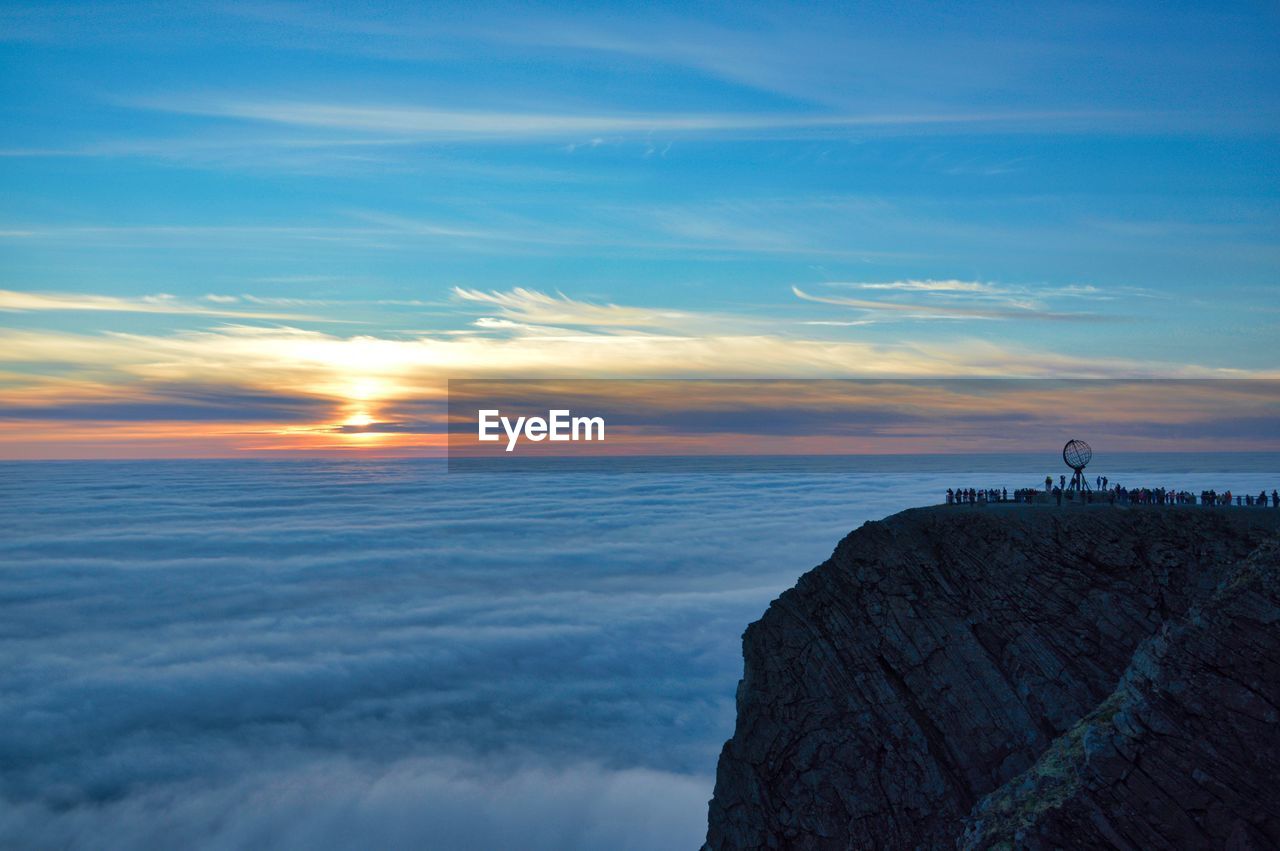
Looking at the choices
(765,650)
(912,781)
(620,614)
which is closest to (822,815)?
(912,781)

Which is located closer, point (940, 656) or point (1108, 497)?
point (940, 656)

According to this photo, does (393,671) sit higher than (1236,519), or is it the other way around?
(1236,519)

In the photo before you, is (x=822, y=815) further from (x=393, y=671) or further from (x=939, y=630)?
(x=393, y=671)

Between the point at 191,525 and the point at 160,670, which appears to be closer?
the point at 160,670

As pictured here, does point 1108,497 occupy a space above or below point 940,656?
above

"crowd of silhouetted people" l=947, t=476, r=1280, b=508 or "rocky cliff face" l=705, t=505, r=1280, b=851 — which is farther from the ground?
"crowd of silhouetted people" l=947, t=476, r=1280, b=508

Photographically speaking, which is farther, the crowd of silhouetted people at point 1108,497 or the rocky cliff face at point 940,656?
the crowd of silhouetted people at point 1108,497

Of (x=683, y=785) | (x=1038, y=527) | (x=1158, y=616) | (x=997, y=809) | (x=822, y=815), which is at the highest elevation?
(x=1038, y=527)

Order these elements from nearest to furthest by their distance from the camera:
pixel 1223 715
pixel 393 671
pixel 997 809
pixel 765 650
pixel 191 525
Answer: pixel 1223 715, pixel 997 809, pixel 765 650, pixel 393 671, pixel 191 525

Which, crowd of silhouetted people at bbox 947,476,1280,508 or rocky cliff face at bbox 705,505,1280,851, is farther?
crowd of silhouetted people at bbox 947,476,1280,508

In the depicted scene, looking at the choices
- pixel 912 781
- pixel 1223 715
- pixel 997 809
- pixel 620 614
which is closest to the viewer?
pixel 1223 715

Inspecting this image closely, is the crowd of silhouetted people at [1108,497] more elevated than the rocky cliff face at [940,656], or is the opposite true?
the crowd of silhouetted people at [1108,497]
